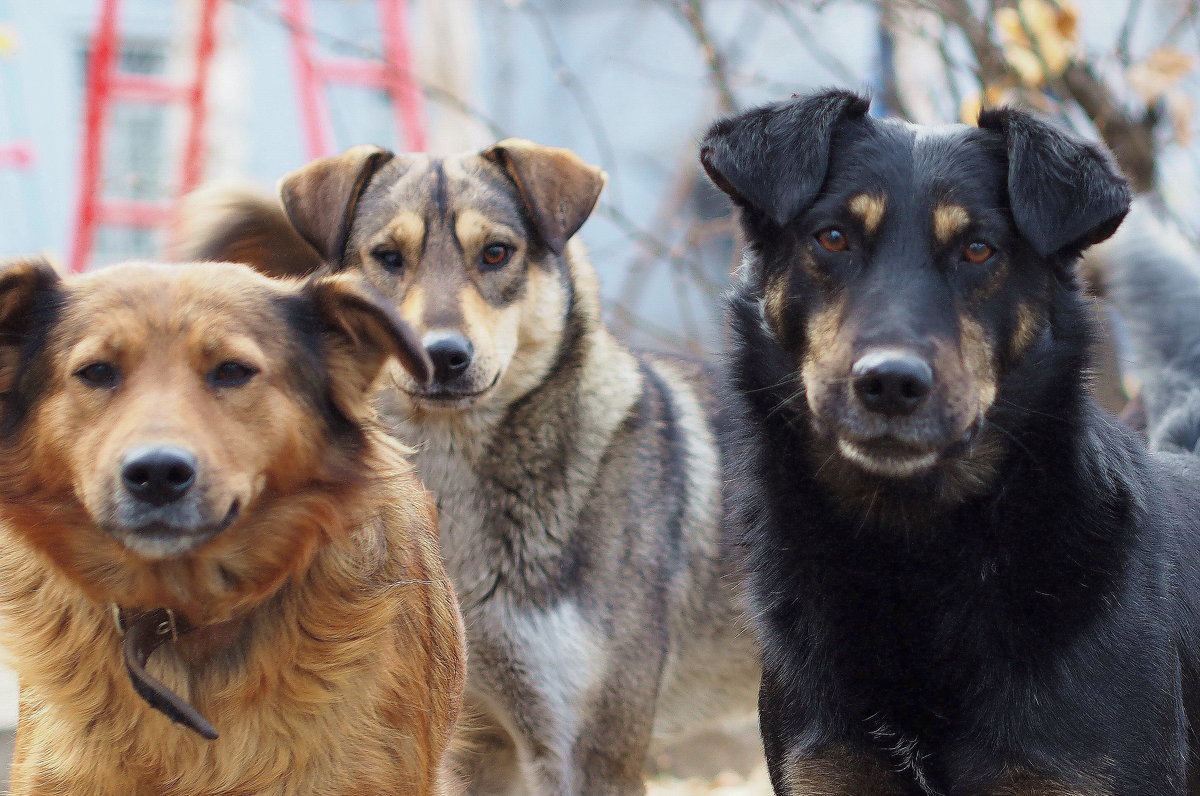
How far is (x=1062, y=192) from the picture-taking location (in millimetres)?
2980

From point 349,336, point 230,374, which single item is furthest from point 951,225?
point 230,374

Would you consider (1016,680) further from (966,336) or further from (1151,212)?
(1151,212)

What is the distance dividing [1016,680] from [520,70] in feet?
35.0

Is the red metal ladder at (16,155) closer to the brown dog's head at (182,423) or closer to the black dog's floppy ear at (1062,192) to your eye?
the brown dog's head at (182,423)

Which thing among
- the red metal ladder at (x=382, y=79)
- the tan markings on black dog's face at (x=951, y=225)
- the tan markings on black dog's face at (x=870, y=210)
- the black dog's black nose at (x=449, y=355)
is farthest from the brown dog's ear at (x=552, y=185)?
the red metal ladder at (x=382, y=79)

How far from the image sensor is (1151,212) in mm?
4492

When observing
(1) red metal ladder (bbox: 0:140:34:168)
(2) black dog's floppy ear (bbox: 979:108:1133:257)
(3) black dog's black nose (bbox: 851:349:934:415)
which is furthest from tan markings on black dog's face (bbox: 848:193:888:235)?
(1) red metal ladder (bbox: 0:140:34:168)

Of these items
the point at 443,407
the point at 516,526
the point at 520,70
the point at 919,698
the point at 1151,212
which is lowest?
the point at 520,70

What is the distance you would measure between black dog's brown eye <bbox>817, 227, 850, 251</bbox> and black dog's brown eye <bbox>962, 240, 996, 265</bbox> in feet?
0.88

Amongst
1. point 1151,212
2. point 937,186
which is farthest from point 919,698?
point 1151,212

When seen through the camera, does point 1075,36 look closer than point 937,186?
No

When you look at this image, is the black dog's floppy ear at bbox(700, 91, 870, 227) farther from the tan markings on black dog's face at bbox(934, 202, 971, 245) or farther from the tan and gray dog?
the tan and gray dog

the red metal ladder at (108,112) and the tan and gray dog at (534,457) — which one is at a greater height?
the tan and gray dog at (534,457)

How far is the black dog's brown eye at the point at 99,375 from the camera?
284 centimetres
